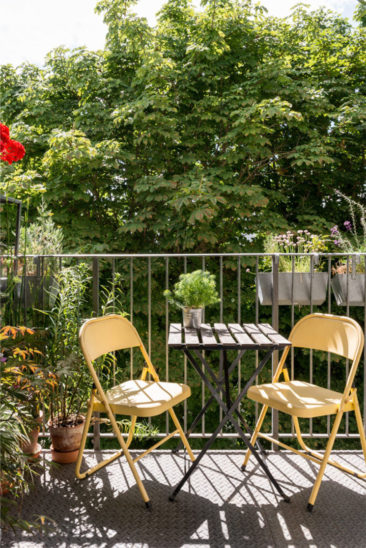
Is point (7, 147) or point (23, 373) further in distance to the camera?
point (7, 147)

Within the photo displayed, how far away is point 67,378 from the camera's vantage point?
266cm

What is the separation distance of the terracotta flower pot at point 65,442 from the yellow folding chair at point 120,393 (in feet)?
0.60

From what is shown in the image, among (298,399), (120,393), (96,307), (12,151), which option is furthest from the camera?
(96,307)

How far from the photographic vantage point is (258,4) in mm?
7578

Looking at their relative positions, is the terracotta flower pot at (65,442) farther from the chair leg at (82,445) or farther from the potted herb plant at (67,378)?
the chair leg at (82,445)

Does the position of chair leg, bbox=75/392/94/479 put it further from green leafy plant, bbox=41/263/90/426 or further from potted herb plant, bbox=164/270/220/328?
potted herb plant, bbox=164/270/220/328

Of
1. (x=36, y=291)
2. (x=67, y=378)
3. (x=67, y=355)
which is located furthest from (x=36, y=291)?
(x=67, y=378)

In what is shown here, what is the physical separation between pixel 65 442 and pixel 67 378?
369 mm

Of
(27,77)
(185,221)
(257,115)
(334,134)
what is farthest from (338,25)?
(27,77)

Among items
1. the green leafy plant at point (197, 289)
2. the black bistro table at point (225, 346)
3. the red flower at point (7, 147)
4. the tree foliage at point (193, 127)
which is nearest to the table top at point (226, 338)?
the black bistro table at point (225, 346)

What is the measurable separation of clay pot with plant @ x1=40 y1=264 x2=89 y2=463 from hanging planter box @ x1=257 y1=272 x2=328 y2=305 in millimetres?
1220

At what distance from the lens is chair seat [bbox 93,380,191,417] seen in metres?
2.13

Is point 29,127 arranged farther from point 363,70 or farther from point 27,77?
point 363,70

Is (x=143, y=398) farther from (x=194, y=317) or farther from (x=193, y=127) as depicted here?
(x=193, y=127)
